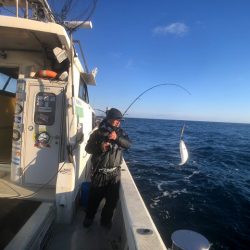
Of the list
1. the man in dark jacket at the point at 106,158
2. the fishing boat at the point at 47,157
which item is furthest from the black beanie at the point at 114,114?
the fishing boat at the point at 47,157

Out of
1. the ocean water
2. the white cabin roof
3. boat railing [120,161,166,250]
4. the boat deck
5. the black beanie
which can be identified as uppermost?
the white cabin roof

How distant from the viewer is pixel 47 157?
4633 millimetres

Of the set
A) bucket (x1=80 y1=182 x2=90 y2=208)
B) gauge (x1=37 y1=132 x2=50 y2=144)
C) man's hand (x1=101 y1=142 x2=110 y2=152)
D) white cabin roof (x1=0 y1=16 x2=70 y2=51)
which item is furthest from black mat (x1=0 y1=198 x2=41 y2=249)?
white cabin roof (x1=0 y1=16 x2=70 y2=51)

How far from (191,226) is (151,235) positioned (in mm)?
4946

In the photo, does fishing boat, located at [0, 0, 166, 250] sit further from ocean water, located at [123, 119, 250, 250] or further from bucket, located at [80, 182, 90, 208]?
ocean water, located at [123, 119, 250, 250]

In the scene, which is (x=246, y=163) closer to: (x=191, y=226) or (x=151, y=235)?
(x=191, y=226)

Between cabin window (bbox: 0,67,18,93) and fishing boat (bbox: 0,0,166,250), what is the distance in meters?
0.03

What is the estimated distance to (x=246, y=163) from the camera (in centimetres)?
1630

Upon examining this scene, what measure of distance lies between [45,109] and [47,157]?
849mm

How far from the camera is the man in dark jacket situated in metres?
3.71

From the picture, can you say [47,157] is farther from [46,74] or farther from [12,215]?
[46,74]

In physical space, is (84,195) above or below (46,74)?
below

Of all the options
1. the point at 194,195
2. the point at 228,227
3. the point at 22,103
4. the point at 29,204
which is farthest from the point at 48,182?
the point at 194,195

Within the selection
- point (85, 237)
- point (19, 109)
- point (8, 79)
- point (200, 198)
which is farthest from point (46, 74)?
point (200, 198)
